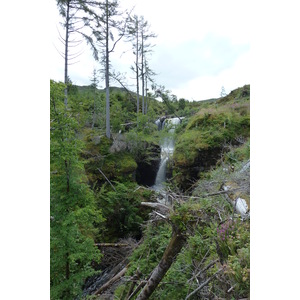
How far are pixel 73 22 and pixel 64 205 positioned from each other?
3.01 metres

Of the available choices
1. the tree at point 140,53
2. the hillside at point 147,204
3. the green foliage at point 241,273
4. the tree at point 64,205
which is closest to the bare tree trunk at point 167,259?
the hillside at point 147,204

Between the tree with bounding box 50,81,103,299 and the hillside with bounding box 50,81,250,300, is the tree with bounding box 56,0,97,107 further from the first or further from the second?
the tree with bounding box 50,81,103,299

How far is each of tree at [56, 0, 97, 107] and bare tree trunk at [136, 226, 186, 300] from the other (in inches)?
105

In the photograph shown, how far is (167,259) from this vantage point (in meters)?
1.60

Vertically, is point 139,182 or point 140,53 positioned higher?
point 140,53

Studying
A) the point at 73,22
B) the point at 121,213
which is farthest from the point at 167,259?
the point at 73,22

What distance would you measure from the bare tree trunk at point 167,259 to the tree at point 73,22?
2.67 metres

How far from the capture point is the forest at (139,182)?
156 centimetres

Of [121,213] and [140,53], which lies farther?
[121,213]

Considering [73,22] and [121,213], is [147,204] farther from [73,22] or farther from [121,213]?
[73,22]

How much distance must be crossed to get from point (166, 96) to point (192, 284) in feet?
12.1

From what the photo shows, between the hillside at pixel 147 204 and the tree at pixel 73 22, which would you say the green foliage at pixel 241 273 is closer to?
the hillside at pixel 147 204
